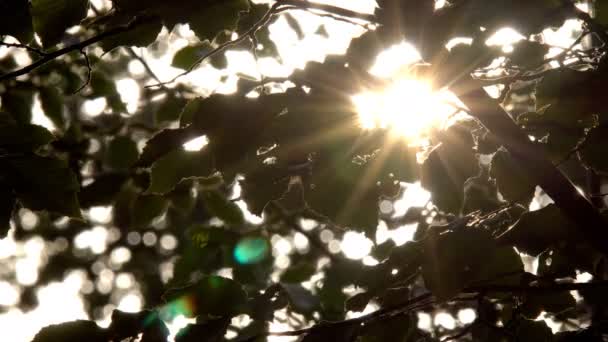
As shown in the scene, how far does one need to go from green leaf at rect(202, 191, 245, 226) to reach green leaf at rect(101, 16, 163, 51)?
3.61ft

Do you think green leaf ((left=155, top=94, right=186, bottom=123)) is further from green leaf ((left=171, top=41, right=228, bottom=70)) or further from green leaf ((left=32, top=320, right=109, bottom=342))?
green leaf ((left=32, top=320, right=109, bottom=342))

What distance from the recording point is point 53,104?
7.44 feet

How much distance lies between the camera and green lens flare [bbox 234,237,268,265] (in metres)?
2.12

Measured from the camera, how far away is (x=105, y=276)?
33.0ft

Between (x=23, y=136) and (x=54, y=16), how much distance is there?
28 centimetres

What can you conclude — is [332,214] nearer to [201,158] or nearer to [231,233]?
[201,158]

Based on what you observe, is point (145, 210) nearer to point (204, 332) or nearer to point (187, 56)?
point (187, 56)

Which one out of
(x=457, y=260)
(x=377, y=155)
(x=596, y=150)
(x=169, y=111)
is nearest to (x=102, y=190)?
(x=169, y=111)

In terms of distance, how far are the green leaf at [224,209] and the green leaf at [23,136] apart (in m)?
1.10

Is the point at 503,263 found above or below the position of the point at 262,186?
below

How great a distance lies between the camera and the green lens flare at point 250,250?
83.3 inches

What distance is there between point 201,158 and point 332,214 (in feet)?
0.99

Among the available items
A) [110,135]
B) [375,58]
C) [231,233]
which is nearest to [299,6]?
[375,58]

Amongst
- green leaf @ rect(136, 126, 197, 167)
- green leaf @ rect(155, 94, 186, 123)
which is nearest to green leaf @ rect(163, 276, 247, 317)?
green leaf @ rect(136, 126, 197, 167)
